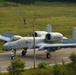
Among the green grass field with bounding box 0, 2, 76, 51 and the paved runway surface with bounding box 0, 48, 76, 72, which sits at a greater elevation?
the paved runway surface with bounding box 0, 48, 76, 72

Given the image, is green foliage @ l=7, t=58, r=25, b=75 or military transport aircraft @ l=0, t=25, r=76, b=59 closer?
green foliage @ l=7, t=58, r=25, b=75

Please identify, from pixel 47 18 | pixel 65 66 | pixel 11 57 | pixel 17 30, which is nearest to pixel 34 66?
pixel 65 66

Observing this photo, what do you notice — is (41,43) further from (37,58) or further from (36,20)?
(36,20)

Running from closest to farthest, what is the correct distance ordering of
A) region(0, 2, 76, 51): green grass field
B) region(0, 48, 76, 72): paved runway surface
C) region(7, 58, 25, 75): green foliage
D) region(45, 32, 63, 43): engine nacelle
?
1. region(7, 58, 25, 75): green foliage
2. region(0, 48, 76, 72): paved runway surface
3. region(45, 32, 63, 43): engine nacelle
4. region(0, 2, 76, 51): green grass field

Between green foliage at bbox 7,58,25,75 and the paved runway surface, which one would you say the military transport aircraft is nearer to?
the paved runway surface

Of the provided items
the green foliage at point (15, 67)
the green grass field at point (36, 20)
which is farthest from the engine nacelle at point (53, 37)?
the green grass field at point (36, 20)

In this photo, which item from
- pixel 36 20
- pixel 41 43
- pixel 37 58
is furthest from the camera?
pixel 36 20

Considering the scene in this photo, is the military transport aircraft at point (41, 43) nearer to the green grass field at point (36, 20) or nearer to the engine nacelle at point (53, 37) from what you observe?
the engine nacelle at point (53, 37)

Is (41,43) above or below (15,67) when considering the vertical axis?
below

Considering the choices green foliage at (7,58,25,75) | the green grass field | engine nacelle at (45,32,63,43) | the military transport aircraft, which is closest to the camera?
green foliage at (7,58,25,75)

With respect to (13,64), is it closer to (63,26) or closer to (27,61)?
(27,61)

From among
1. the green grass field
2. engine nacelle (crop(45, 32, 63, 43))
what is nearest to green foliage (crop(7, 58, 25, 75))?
engine nacelle (crop(45, 32, 63, 43))

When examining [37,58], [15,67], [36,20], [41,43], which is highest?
[15,67]

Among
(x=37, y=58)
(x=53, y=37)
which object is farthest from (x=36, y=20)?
(x=37, y=58)
